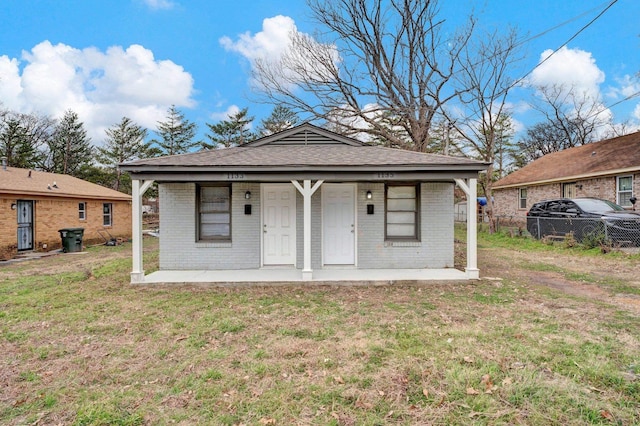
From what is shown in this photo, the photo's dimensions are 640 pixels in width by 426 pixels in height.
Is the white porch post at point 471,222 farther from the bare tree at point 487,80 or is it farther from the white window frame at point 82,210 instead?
the white window frame at point 82,210

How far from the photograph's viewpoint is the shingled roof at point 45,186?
11766 millimetres

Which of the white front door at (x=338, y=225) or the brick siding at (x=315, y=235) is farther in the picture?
the white front door at (x=338, y=225)

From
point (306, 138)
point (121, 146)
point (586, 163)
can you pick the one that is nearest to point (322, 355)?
point (306, 138)

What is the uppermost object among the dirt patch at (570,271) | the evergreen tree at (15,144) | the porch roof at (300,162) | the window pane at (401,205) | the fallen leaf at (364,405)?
the evergreen tree at (15,144)

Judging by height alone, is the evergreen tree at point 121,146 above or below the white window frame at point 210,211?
above

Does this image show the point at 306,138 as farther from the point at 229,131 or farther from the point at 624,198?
the point at 229,131

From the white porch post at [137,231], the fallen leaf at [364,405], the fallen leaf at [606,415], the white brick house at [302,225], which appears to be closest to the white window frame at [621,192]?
the white brick house at [302,225]

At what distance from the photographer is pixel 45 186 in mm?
13352

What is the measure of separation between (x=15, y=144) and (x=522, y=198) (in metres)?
37.1

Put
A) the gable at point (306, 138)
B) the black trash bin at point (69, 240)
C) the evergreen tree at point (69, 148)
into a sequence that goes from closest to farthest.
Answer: the gable at point (306, 138) < the black trash bin at point (69, 240) < the evergreen tree at point (69, 148)

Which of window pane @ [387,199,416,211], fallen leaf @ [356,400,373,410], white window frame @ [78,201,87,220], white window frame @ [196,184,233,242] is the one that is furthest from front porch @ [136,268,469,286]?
white window frame @ [78,201,87,220]

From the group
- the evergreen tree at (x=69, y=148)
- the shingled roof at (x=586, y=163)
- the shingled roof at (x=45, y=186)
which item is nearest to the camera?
the shingled roof at (x=45, y=186)

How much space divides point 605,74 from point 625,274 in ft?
67.9

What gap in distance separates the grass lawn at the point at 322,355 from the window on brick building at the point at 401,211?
1817 millimetres
